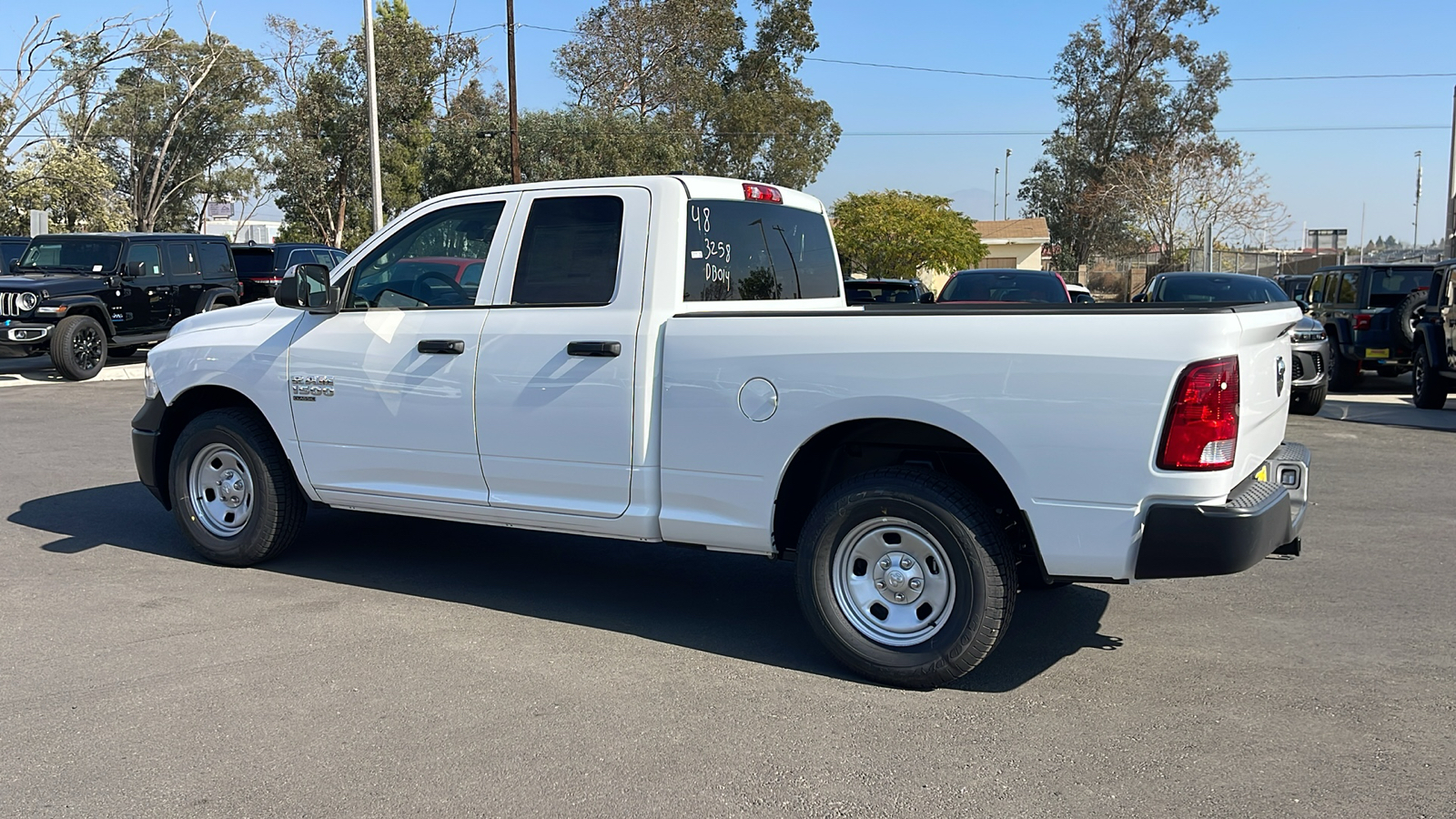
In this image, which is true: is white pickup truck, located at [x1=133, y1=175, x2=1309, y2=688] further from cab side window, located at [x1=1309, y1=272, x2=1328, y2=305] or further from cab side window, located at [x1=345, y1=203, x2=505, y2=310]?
cab side window, located at [x1=1309, y1=272, x2=1328, y2=305]

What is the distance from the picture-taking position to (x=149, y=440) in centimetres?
666

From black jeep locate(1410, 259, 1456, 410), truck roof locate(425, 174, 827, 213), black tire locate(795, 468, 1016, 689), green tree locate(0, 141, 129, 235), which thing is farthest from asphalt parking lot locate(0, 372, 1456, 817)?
green tree locate(0, 141, 129, 235)

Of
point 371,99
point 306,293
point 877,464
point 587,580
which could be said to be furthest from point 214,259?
point 877,464

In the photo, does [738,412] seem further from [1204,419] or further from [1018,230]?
[1018,230]

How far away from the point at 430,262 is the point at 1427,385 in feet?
40.5

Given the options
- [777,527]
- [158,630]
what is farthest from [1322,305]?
[158,630]

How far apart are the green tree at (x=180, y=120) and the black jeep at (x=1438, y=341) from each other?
150ft

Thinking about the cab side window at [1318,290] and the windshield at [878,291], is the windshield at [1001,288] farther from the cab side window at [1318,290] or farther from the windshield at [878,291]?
the cab side window at [1318,290]

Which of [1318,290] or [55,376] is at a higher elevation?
[1318,290]

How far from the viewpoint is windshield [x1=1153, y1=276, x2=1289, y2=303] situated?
47.5 feet

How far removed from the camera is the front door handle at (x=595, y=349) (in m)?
5.21

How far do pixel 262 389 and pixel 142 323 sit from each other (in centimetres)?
1274

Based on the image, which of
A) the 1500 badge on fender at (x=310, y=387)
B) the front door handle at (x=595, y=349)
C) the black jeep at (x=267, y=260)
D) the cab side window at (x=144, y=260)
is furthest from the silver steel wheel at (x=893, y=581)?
the black jeep at (x=267, y=260)

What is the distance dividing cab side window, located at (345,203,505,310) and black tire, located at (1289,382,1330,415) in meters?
→ 10.8
